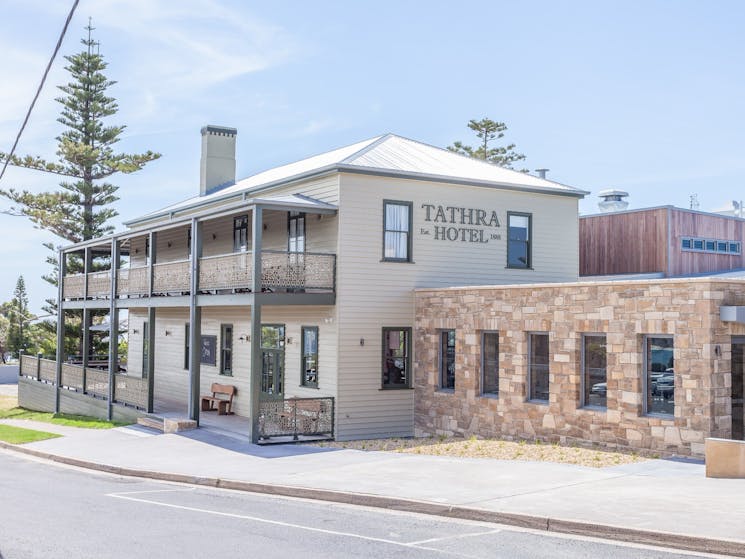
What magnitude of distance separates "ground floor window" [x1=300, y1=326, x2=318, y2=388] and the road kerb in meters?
6.56

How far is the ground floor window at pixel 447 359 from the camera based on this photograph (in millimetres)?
22094

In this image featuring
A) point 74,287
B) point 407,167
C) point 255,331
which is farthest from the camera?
point 74,287

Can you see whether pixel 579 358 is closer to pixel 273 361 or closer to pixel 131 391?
pixel 273 361

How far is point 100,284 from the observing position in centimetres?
3106

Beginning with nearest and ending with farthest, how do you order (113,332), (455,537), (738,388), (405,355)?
→ (455,537), (738,388), (405,355), (113,332)

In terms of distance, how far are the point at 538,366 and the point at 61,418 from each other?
65.3ft

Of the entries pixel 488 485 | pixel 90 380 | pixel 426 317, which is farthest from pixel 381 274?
pixel 90 380

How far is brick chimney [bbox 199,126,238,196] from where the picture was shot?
111ft

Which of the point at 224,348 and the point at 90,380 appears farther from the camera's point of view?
the point at 90,380

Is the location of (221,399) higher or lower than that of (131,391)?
lower

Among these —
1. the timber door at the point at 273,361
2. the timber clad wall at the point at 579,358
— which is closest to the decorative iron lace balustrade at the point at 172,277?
the timber door at the point at 273,361

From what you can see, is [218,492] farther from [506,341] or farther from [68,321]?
[68,321]

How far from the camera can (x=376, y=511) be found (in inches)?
486

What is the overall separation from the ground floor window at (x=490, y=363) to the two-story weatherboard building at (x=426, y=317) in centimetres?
5
